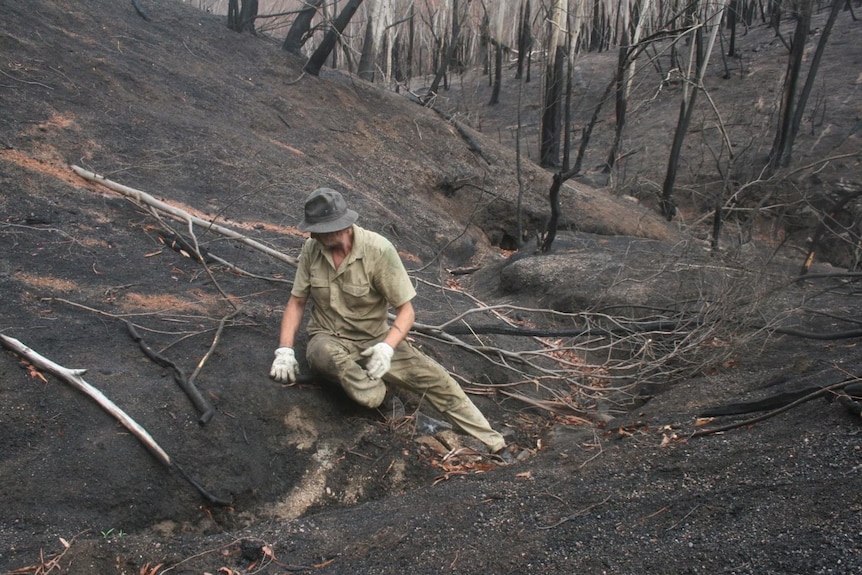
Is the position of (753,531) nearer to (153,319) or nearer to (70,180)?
(153,319)

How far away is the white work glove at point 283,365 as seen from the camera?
4.45 m

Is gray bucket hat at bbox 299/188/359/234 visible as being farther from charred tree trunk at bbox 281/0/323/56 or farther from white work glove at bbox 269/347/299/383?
charred tree trunk at bbox 281/0/323/56

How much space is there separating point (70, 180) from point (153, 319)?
2523 mm

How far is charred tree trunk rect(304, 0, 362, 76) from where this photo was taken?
38.3 ft

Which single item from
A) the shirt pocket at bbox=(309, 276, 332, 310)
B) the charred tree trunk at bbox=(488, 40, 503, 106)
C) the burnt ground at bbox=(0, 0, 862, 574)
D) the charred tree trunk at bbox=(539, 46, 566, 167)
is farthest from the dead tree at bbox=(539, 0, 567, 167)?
the shirt pocket at bbox=(309, 276, 332, 310)

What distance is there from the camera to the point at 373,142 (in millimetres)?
12016

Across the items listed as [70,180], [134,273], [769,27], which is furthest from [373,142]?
[769,27]

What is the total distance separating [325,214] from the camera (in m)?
4.32

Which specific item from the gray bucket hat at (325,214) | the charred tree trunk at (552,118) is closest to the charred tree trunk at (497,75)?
the charred tree trunk at (552,118)

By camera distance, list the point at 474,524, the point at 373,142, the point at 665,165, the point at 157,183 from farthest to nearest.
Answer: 1. the point at 665,165
2. the point at 373,142
3. the point at 157,183
4. the point at 474,524

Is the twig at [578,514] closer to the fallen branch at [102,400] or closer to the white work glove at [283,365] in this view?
the fallen branch at [102,400]

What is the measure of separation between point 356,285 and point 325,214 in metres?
0.46

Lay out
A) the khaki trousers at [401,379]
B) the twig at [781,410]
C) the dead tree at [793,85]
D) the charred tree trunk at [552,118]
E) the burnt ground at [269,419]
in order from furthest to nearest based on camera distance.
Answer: the charred tree trunk at [552,118]
the dead tree at [793,85]
the khaki trousers at [401,379]
the twig at [781,410]
the burnt ground at [269,419]

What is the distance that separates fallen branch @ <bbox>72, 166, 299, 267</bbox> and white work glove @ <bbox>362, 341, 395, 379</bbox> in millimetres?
1934
